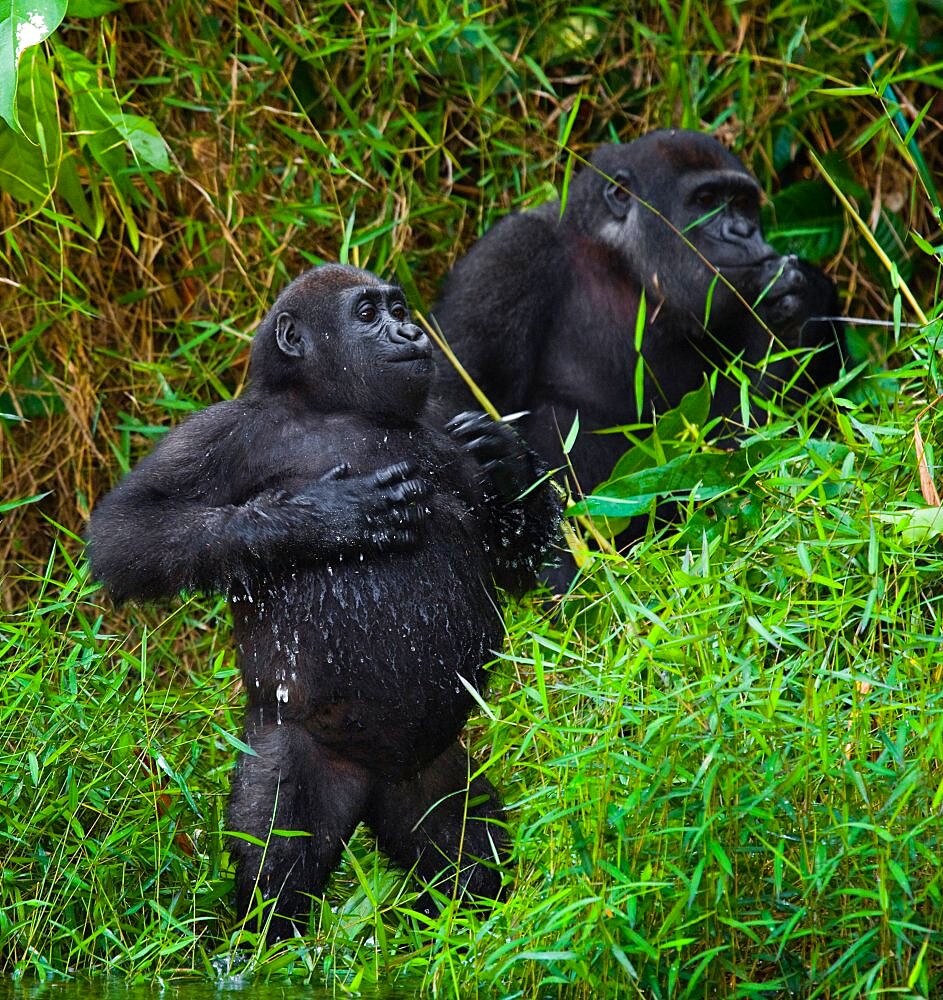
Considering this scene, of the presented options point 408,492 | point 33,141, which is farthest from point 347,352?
point 33,141

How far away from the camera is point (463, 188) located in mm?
6379

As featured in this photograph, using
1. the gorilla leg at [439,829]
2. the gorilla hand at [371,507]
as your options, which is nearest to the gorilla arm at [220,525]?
the gorilla hand at [371,507]

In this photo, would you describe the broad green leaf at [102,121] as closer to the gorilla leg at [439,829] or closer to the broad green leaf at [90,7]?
the broad green leaf at [90,7]

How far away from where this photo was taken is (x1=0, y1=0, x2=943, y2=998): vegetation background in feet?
8.87

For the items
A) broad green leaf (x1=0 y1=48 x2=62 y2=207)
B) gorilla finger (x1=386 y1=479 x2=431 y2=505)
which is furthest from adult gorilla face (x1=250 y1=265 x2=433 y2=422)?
broad green leaf (x1=0 y1=48 x2=62 y2=207)

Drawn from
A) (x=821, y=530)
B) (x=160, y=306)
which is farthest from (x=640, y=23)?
(x=821, y=530)

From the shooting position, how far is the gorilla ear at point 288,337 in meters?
3.78

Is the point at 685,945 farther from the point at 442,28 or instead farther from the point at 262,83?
the point at 262,83

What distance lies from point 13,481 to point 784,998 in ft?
12.6

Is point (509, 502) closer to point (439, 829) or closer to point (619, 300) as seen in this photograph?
point (439, 829)

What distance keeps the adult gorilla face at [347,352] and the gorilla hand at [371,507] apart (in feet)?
0.76

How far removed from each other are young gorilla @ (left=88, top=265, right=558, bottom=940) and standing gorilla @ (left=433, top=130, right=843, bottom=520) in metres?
1.57

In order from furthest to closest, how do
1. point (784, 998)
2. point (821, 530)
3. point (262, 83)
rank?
point (262, 83), point (821, 530), point (784, 998)

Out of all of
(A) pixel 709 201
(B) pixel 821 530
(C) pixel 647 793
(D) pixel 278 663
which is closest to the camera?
(C) pixel 647 793
